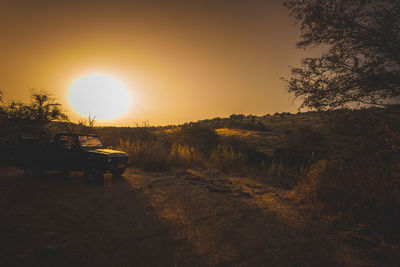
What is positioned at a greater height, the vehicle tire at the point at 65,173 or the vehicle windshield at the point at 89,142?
the vehicle windshield at the point at 89,142

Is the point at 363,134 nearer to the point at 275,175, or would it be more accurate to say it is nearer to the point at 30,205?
the point at 275,175

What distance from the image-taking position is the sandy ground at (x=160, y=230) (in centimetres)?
248

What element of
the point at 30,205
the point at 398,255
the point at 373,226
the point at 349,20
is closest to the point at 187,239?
the point at 398,255

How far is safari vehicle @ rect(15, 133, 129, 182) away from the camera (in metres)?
6.02

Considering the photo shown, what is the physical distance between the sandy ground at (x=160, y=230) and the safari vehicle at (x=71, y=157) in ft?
2.80

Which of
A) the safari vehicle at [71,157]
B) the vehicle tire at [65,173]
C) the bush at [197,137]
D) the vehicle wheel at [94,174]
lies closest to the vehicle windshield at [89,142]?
the safari vehicle at [71,157]

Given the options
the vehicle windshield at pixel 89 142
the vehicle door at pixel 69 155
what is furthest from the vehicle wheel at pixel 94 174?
the vehicle windshield at pixel 89 142

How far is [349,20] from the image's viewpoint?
4.89 metres

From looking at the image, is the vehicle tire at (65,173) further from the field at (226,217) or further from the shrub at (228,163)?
the shrub at (228,163)

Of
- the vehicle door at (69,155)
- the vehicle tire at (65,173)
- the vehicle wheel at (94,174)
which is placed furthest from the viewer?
the vehicle tire at (65,173)

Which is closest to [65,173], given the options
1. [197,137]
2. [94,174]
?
[94,174]

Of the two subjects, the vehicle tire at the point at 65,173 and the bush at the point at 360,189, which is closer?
the bush at the point at 360,189

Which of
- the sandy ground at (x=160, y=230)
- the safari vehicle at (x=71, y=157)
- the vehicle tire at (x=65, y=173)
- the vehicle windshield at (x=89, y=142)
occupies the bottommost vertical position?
the sandy ground at (x=160, y=230)

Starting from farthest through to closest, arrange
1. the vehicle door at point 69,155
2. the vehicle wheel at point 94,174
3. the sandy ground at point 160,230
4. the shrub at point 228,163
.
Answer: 1. the shrub at point 228,163
2. the vehicle door at point 69,155
3. the vehicle wheel at point 94,174
4. the sandy ground at point 160,230
